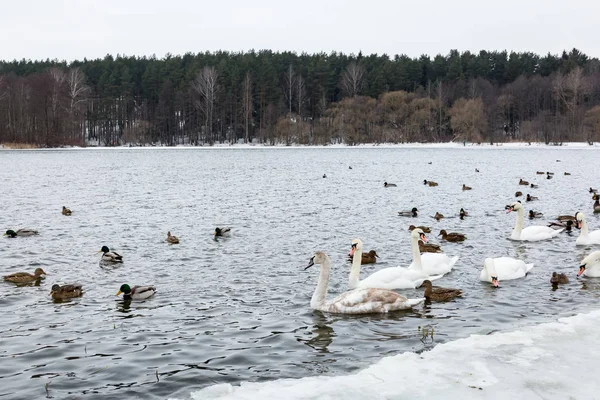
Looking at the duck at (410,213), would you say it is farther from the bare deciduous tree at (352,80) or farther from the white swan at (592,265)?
the bare deciduous tree at (352,80)

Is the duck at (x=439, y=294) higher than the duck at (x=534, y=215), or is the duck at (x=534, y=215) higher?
the duck at (x=534, y=215)

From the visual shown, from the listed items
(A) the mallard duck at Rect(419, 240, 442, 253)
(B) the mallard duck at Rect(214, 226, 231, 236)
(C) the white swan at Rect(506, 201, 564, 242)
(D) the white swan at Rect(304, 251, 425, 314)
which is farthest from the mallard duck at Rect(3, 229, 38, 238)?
(C) the white swan at Rect(506, 201, 564, 242)

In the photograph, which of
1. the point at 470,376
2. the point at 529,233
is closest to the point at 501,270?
the point at 529,233

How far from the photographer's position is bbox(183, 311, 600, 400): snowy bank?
20.2ft

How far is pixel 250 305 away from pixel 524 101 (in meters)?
113

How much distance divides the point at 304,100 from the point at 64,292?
105212 millimetres

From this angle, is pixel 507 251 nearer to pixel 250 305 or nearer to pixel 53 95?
pixel 250 305

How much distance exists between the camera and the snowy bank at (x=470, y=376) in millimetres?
6148

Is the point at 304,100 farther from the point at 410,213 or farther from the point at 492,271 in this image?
the point at 492,271

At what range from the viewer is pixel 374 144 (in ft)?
326

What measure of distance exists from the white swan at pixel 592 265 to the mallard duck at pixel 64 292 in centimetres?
950

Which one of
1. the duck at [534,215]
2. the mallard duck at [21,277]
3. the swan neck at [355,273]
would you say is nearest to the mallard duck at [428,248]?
the swan neck at [355,273]

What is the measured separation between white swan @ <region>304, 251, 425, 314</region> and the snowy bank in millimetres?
1929

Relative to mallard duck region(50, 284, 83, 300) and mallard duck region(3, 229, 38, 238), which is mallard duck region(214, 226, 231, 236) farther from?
mallard duck region(50, 284, 83, 300)
